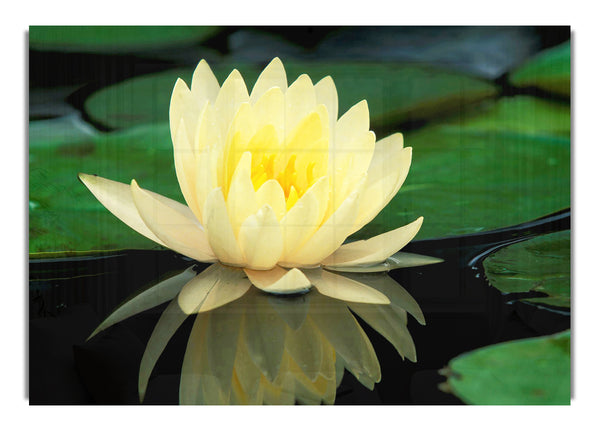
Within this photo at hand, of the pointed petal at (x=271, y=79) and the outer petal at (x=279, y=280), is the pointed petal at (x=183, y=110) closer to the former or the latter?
the pointed petal at (x=271, y=79)

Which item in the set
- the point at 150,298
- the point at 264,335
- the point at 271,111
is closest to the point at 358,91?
the point at 271,111

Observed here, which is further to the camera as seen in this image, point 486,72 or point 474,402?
point 486,72

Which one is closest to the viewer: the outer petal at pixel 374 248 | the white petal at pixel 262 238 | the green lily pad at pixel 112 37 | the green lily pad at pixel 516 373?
the white petal at pixel 262 238

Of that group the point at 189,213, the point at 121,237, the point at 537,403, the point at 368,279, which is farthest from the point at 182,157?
the point at 537,403

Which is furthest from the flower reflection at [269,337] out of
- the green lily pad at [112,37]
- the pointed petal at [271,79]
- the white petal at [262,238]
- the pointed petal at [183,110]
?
the green lily pad at [112,37]

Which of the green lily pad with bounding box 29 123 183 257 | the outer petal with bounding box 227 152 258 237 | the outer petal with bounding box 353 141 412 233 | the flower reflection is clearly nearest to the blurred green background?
the green lily pad with bounding box 29 123 183 257

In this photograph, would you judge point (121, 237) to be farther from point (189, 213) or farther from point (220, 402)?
point (220, 402)
